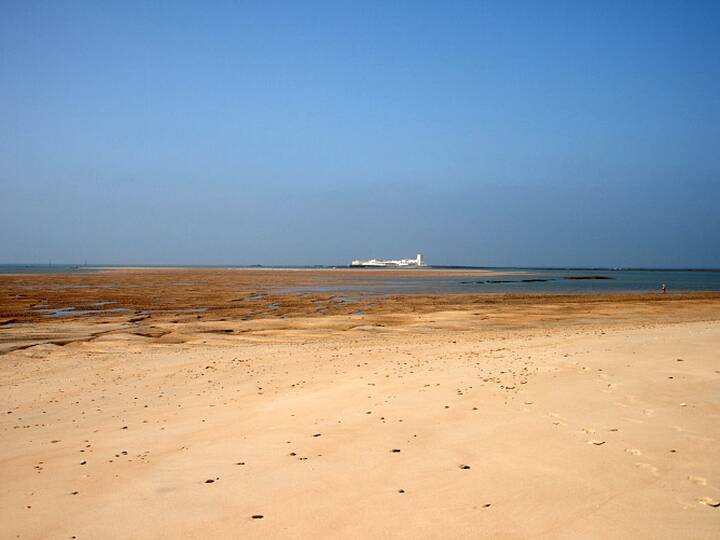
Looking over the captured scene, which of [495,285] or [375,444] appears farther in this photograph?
[495,285]

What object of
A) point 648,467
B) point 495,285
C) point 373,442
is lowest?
point 495,285

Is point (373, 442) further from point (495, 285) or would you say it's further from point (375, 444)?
point (495, 285)

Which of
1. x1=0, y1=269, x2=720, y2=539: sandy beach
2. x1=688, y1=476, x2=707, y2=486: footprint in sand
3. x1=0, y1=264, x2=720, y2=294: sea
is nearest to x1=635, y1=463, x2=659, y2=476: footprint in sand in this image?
x1=0, y1=269, x2=720, y2=539: sandy beach

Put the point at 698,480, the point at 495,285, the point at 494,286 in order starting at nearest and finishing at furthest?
the point at 698,480
the point at 494,286
the point at 495,285

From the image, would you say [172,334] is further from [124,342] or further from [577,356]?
[577,356]

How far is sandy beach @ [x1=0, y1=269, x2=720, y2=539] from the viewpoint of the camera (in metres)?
4.74

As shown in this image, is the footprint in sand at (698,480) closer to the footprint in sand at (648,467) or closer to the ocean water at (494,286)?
the footprint in sand at (648,467)

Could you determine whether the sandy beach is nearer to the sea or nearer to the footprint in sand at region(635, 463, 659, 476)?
the footprint in sand at region(635, 463, 659, 476)

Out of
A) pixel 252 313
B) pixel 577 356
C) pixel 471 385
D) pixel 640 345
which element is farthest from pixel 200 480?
pixel 252 313

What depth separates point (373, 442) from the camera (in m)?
6.73

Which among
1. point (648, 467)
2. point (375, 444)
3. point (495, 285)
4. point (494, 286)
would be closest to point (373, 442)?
point (375, 444)

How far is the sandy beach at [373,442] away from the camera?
15.5 feet

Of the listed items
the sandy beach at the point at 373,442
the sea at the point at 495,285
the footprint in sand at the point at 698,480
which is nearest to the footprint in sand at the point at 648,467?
the sandy beach at the point at 373,442

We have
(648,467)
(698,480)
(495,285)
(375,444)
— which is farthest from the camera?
(495,285)
